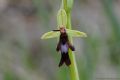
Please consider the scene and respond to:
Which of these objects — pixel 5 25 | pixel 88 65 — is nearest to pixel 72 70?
pixel 88 65

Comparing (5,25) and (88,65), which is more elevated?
(5,25)

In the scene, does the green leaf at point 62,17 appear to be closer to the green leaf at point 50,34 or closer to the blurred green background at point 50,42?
the green leaf at point 50,34

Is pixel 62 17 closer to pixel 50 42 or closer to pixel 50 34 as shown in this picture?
pixel 50 34

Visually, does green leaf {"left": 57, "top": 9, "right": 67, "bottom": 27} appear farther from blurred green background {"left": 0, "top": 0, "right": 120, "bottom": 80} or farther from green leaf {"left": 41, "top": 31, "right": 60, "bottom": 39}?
blurred green background {"left": 0, "top": 0, "right": 120, "bottom": 80}

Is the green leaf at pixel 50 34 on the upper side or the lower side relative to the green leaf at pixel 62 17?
lower

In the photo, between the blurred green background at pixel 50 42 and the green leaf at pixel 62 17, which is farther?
the blurred green background at pixel 50 42

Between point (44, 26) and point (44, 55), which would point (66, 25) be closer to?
point (44, 26)

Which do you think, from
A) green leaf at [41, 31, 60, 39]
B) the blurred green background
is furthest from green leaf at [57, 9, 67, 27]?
the blurred green background

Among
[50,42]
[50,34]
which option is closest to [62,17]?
[50,34]

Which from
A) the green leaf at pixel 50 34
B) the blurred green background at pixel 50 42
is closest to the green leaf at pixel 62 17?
the green leaf at pixel 50 34
